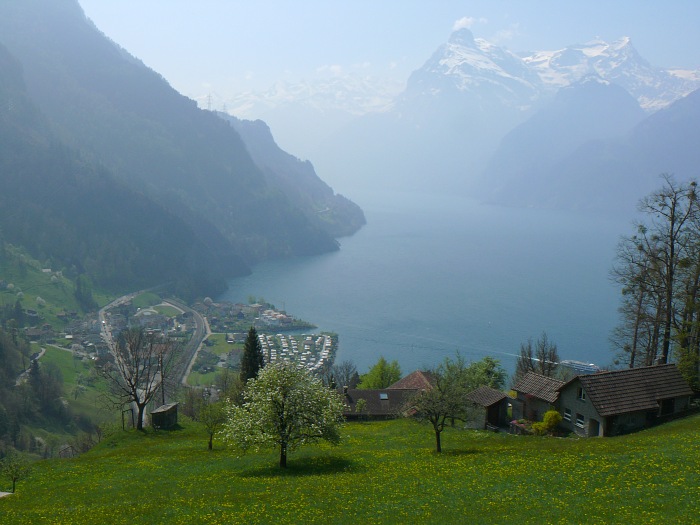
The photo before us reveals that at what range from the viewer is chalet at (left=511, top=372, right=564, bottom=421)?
4441cm

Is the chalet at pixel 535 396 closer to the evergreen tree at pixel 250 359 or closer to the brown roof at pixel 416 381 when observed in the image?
the brown roof at pixel 416 381

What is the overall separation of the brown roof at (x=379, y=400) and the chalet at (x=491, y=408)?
1545 cm

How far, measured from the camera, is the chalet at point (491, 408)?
157 feet

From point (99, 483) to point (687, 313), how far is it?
1589 inches

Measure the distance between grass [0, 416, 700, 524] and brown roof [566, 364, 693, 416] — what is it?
248 cm

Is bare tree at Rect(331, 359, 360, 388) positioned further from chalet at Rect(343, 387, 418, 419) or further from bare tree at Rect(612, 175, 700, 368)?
bare tree at Rect(612, 175, 700, 368)

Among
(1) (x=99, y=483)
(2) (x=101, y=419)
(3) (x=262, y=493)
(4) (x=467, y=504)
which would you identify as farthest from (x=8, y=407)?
(4) (x=467, y=504)

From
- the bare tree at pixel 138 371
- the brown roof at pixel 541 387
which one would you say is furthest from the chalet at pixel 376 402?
the bare tree at pixel 138 371

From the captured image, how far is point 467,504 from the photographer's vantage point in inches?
937

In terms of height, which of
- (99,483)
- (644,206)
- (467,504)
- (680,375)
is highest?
(644,206)

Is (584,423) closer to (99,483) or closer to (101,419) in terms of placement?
(99,483)

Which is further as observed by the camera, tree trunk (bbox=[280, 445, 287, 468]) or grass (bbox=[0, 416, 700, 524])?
tree trunk (bbox=[280, 445, 287, 468])

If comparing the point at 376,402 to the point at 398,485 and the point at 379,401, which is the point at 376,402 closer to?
the point at 379,401

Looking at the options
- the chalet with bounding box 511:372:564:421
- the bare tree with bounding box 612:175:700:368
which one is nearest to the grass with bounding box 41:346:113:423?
the chalet with bounding box 511:372:564:421
